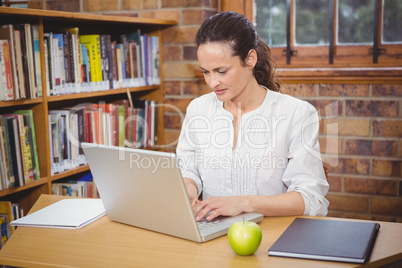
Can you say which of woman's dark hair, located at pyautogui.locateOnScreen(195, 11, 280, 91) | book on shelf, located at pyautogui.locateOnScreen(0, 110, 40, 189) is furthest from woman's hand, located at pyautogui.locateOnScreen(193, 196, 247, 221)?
book on shelf, located at pyautogui.locateOnScreen(0, 110, 40, 189)

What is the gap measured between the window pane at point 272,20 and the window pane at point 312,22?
0.27 feet

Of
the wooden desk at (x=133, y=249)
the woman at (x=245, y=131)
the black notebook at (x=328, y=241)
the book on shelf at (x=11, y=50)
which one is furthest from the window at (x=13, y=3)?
the black notebook at (x=328, y=241)

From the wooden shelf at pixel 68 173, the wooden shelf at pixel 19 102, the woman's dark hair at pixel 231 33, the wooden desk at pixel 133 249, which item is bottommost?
the wooden shelf at pixel 68 173

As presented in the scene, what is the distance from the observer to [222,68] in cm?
169

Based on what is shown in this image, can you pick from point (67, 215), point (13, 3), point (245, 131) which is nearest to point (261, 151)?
point (245, 131)

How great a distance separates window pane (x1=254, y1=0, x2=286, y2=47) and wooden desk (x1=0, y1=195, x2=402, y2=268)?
64.5 inches

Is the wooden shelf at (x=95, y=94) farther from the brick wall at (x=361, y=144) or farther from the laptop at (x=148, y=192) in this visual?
the laptop at (x=148, y=192)

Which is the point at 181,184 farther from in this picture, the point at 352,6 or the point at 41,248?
the point at 352,6

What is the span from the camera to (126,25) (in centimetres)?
295

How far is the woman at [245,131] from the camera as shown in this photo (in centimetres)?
165

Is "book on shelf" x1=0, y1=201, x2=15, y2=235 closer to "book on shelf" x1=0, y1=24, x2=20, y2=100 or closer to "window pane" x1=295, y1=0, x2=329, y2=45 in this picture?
"book on shelf" x1=0, y1=24, x2=20, y2=100

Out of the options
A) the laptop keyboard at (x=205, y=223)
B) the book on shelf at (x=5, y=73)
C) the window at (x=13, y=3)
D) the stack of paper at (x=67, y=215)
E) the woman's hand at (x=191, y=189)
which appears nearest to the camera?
the laptop keyboard at (x=205, y=223)

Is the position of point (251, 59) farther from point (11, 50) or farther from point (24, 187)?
point (24, 187)

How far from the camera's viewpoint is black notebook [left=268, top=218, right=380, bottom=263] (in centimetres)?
113
